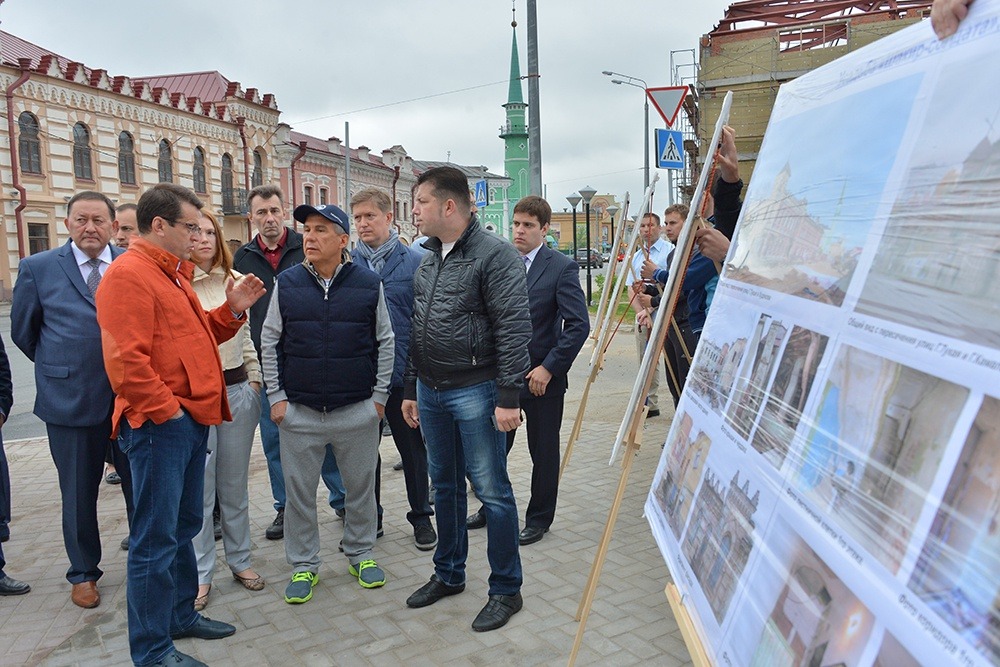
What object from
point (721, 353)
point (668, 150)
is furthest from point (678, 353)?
point (668, 150)

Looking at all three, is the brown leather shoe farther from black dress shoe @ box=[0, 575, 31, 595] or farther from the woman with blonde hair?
the woman with blonde hair

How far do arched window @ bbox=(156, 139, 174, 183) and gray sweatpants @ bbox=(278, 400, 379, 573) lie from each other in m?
31.3

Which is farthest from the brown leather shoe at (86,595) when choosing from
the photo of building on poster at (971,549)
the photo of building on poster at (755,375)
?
the photo of building on poster at (971,549)

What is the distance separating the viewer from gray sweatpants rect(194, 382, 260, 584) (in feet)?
12.7

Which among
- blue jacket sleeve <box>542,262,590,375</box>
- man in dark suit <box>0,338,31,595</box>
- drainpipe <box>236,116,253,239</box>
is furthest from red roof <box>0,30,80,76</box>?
blue jacket sleeve <box>542,262,590,375</box>

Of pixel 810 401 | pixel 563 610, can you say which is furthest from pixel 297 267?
pixel 810 401

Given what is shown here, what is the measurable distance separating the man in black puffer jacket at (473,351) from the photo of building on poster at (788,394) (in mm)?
1705

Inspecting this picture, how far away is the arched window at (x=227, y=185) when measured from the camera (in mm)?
35250

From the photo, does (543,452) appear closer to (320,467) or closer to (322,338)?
(320,467)

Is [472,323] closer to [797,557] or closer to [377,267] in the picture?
[377,267]

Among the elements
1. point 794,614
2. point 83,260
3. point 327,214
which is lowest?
point 794,614

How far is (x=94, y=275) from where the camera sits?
3.90 metres

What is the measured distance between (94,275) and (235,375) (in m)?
0.90

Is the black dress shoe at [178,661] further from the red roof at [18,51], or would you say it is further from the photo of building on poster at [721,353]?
the red roof at [18,51]
